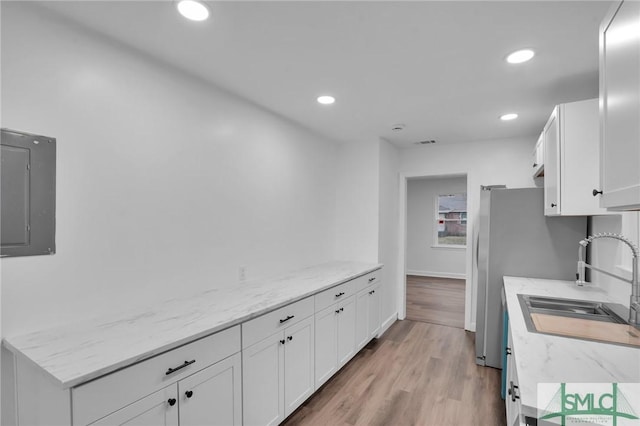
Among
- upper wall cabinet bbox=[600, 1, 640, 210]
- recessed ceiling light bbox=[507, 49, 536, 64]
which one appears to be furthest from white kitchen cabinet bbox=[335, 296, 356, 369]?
recessed ceiling light bbox=[507, 49, 536, 64]

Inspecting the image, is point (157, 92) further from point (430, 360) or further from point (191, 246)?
point (430, 360)

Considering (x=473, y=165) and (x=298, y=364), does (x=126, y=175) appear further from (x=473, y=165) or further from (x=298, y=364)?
(x=473, y=165)

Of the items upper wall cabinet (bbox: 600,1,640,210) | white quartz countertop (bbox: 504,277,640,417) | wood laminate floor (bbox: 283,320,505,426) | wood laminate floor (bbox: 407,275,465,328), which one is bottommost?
wood laminate floor (bbox: 407,275,465,328)

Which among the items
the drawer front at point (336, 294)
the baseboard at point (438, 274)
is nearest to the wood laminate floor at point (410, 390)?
the drawer front at point (336, 294)

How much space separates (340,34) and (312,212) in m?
2.12

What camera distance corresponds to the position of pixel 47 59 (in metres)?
1.49

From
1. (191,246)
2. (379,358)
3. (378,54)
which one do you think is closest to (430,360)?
(379,358)

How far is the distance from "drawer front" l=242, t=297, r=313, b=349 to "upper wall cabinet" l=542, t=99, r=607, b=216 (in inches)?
75.9

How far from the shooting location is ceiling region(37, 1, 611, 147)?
58.4 inches

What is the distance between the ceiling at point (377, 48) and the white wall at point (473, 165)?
100 cm

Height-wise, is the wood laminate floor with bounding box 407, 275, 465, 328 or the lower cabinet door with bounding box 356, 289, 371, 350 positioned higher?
the lower cabinet door with bounding box 356, 289, 371, 350

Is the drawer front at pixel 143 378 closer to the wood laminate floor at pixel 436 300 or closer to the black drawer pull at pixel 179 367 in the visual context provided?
the black drawer pull at pixel 179 367

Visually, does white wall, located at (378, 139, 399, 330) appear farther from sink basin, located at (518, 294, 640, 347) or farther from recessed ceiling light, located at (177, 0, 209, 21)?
recessed ceiling light, located at (177, 0, 209, 21)

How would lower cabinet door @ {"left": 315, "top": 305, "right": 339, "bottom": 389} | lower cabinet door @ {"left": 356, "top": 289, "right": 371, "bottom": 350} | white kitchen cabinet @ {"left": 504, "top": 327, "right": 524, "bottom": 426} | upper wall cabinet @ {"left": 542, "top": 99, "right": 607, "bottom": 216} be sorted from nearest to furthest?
white kitchen cabinet @ {"left": 504, "top": 327, "right": 524, "bottom": 426}, upper wall cabinet @ {"left": 542, "top": 99, "right": 607, "bottom": 216}, lower cabinet door @ {"left": 315, "top": 305, "right": 339, "bottom": 389}, lower cabinet door @ {"left": 356, "top": 289, "right": 371, "bottom": 350}
